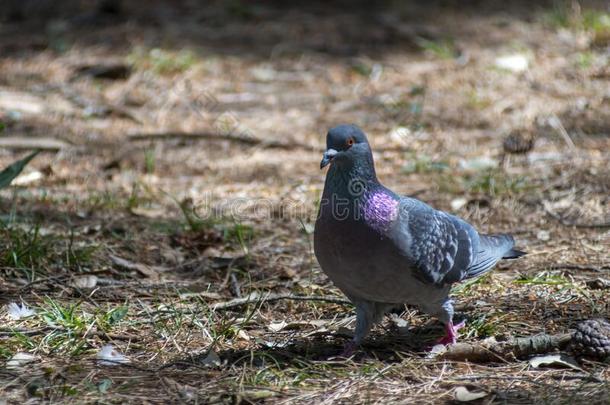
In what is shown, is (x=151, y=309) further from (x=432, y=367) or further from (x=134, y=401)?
(x=432, y=367)

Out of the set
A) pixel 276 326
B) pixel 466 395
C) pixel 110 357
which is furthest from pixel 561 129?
pixel 110 357

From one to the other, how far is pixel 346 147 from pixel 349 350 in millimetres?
880

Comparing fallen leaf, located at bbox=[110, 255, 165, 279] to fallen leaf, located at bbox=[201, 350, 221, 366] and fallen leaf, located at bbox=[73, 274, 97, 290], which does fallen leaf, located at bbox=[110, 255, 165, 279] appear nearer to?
fallen leaf, located at bbox=[73, 274, 97, 290]

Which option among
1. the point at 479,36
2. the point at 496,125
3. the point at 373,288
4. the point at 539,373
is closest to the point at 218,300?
the point at 373,288

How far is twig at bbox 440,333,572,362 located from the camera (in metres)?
3.62

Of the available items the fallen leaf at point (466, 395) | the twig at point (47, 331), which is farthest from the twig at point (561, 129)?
the twig at point (47, 331)

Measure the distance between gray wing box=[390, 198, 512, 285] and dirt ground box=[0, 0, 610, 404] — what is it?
0.27 m

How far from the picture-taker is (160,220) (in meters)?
5.45

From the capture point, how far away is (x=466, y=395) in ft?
10.5

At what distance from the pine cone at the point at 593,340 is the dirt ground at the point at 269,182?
0.22 ft

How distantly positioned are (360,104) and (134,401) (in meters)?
5.01

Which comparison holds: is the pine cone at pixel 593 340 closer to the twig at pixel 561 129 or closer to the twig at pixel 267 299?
the twig at pixel 267 299

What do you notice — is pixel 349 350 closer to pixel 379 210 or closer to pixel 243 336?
pixel 243 336

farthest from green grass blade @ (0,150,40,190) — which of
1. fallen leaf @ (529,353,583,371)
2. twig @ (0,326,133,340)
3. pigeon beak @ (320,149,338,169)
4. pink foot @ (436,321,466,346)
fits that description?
fallen leaf @ (529,353,583,371)
